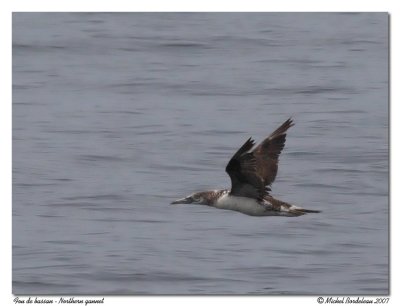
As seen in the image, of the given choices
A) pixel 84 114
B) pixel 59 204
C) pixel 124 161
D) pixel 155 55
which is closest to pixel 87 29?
pixel 155 55

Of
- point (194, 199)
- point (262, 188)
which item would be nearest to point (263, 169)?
point (262, 188)

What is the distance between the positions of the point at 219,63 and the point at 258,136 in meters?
3.67

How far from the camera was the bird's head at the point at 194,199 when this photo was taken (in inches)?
478

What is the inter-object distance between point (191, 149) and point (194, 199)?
174 centimetres

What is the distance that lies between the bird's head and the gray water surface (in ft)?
0.84

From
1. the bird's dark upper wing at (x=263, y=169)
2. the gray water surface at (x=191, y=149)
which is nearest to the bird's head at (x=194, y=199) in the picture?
the gray water surface at (x=191, y=149)

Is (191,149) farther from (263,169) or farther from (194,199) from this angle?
(263,169)

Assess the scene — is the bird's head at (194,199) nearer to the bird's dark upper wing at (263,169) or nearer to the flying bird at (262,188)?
the flying bird at (262,188)

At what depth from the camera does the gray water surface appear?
37.0ft

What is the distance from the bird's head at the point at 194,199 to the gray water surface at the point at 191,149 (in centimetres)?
26

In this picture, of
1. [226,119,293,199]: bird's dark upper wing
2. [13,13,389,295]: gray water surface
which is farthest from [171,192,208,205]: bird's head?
[226,119,293,199]: bird's dark upper wing

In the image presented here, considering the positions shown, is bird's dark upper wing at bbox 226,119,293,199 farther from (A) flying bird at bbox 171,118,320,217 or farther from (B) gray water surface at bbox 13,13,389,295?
(B) gray water surface at bbox 13,13,389,295

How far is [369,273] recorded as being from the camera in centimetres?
1116

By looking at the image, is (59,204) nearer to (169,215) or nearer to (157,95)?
(169,215)
